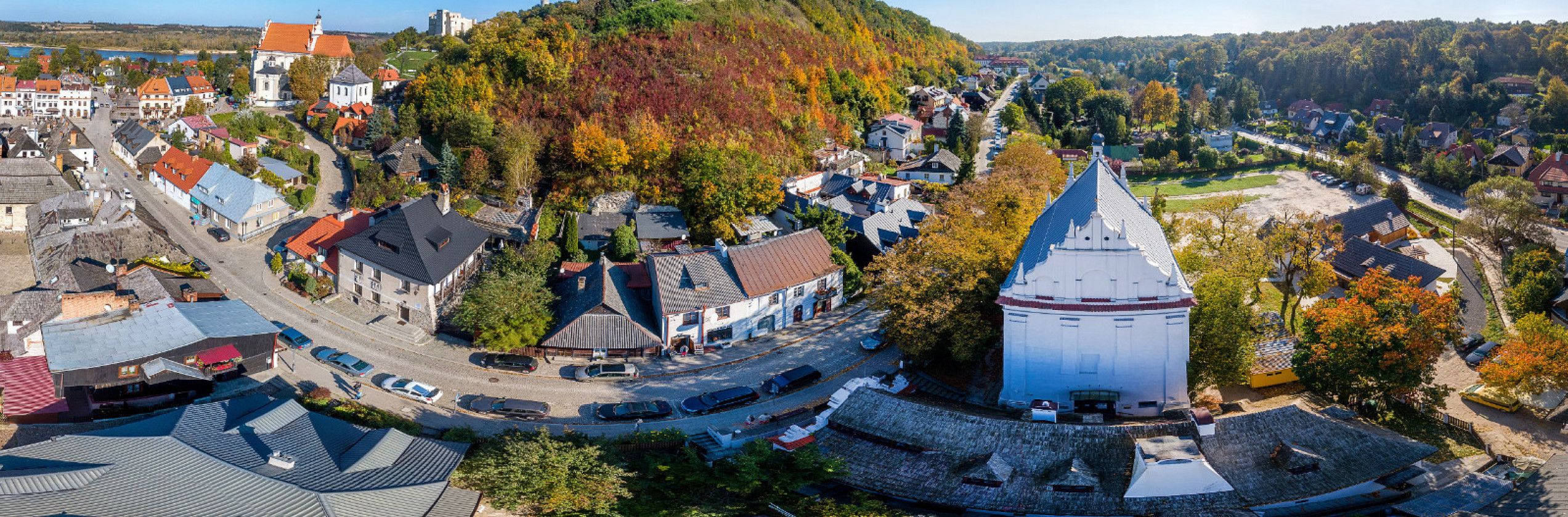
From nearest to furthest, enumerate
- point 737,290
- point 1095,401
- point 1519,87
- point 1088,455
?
1. point 1088,455
2. point 1095,401
3. point 737,290
4. point 1519,87

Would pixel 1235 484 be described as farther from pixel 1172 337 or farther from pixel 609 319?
pixel 609 319

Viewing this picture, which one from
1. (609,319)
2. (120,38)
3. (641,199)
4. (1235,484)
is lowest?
(1235,484)

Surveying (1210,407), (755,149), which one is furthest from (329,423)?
(755,149)

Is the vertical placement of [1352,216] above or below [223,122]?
below

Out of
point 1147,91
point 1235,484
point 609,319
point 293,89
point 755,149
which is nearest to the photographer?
point 1235,484

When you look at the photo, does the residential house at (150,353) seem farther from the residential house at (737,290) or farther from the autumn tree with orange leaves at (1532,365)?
the autumn tree with orange leaves at (1532,365)

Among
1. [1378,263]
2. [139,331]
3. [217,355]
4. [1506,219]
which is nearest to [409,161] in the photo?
[139,331]

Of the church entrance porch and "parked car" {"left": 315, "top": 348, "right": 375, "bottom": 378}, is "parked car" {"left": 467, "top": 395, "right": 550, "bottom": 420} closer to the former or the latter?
"parked car" {"left": 315, "top": 348, "right": 375, "bottom": 378}

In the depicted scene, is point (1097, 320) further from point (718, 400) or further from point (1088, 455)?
point (718, 400)
